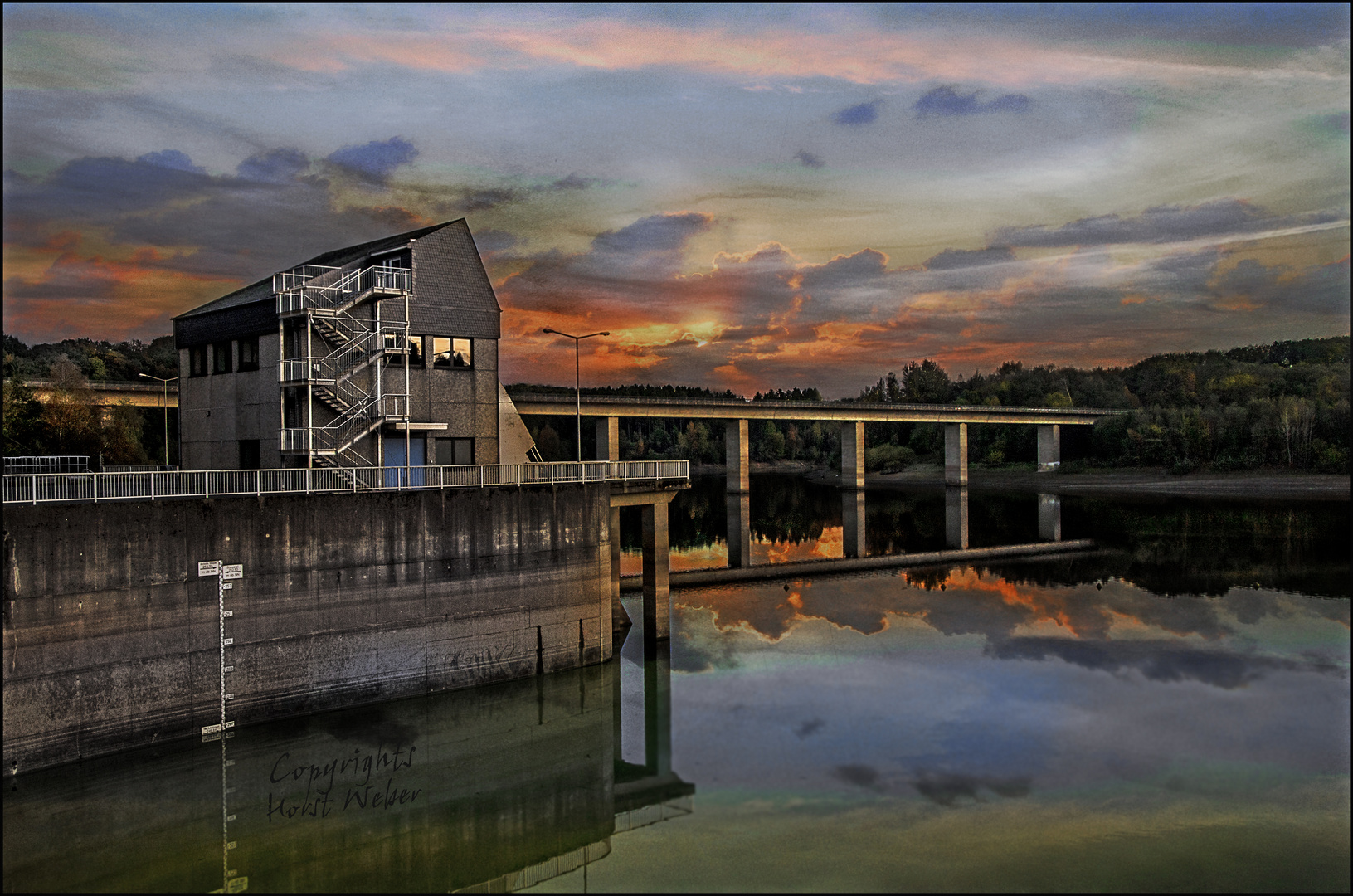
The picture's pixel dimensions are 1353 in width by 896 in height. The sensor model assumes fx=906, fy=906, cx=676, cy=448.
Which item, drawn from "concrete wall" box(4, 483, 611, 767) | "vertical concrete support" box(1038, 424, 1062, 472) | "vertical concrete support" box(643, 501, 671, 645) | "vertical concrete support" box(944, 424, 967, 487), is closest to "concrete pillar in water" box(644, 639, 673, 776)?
"vertical concrete support" box(643, 501, 671, 645)

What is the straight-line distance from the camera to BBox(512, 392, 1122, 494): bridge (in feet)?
382

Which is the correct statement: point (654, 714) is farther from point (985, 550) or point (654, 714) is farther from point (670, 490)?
point (985, 550)

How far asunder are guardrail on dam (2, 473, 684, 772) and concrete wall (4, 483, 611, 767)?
5 centimetres

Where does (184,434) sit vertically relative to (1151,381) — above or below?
below

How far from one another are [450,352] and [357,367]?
4033 mm

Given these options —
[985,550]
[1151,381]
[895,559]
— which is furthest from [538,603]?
[1151,381]

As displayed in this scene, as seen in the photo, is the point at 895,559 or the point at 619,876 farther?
the point at 895,559

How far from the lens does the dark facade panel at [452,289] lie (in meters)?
36.8

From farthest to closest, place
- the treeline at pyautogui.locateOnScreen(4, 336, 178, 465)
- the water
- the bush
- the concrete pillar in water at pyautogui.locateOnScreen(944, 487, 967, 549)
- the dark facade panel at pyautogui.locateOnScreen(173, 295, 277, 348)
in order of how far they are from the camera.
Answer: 1. the bush
2. the concrete pillar in water at pyautogui.locateOnScreen(944, 487, 967, 549)
3. the treeline at pyautogui.locateOnScreen(4, 336, 178, 465)
4. the dark facade panel at pyautogui.locateOnScreen(173, 295, 277, 348)
5. the water

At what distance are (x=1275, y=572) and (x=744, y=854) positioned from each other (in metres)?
49.1

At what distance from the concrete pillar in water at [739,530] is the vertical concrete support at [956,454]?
3611cm

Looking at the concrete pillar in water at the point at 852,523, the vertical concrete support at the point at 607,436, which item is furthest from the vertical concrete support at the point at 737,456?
the vertical concrete support at the point at 607,436

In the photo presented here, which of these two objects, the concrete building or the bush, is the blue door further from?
the bush

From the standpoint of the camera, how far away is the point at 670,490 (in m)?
39.1
